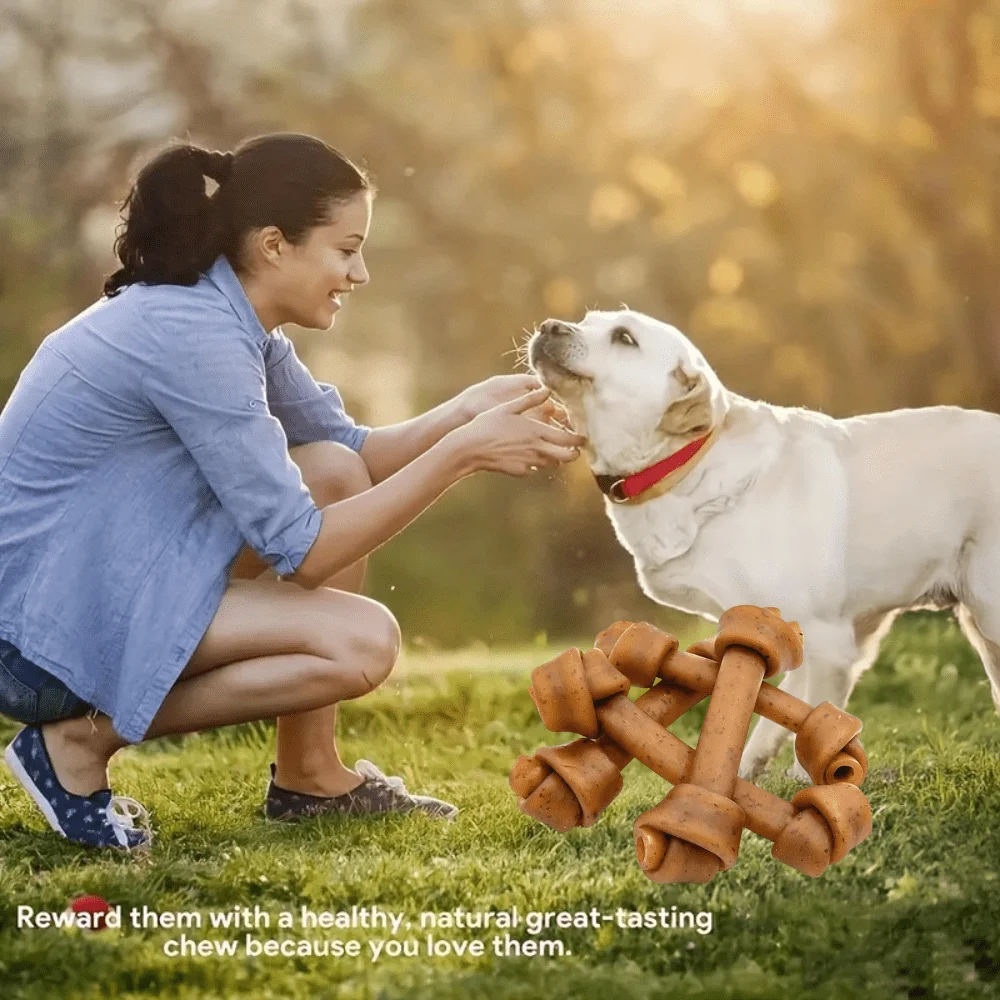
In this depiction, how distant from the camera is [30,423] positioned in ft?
7.58

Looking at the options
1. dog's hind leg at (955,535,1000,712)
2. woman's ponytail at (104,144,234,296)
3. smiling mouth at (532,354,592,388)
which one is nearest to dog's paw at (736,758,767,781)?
dog's hind leg at (955,535,1000,712)

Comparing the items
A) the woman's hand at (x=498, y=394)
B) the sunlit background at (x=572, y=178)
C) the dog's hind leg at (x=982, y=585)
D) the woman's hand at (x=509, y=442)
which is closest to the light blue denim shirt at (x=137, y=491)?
the woman's hand at (x=509, y=442)

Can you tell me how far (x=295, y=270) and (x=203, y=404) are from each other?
311 millimetres

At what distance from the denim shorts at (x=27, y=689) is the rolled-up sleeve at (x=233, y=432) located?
1.39ft

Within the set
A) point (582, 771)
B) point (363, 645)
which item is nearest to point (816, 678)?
point (582, 771)

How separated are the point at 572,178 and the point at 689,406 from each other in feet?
10.7

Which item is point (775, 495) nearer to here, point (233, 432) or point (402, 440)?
point (402, 440)

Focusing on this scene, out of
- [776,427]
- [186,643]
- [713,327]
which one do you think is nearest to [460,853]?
[186,643]

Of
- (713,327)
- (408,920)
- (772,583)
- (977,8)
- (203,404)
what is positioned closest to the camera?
(408,920)

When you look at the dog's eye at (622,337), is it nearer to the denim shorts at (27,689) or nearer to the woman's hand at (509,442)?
the woman's hand at (509,442)

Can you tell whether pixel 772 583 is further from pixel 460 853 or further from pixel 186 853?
pixel 186 853

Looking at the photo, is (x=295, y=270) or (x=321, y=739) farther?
(x=321, y=739)

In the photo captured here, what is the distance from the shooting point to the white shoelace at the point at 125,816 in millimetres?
2311

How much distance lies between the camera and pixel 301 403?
2.74 metres
